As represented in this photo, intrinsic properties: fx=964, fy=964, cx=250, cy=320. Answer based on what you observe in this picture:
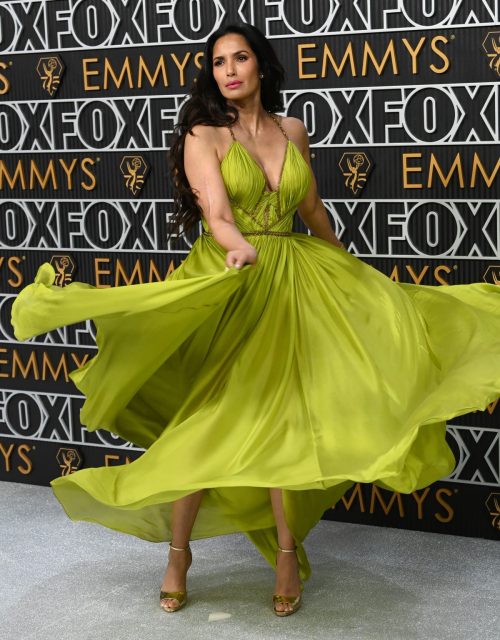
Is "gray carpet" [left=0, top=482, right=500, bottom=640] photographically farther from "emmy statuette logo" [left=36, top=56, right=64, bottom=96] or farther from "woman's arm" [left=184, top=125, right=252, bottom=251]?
"emmy statuette logo" [left=36, top=56, right=64, bottom=96]

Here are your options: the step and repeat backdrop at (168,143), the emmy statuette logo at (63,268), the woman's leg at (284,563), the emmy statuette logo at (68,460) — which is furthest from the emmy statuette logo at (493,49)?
the emmy statuette logo at (68,460)

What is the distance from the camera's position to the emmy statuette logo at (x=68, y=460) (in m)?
4.20

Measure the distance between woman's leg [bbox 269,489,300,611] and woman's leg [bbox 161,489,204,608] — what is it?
0.25 m

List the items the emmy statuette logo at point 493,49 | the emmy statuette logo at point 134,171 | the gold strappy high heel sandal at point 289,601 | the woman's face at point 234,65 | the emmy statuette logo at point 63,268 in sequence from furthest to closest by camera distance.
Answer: the emmy statuette logo at point 63,268
the emmy statuette logo at point 134,171
the emmy statuette logo at point 493,49
the gold strappy high heel sandal at point 289,601
the woman's face at point 234,65

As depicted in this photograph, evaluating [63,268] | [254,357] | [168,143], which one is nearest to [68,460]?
[63,268]

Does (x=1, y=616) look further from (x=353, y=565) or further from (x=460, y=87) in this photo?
(x=460, y=87)

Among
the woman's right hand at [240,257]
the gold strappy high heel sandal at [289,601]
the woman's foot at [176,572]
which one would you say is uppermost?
the woman's right hand at [240,257]

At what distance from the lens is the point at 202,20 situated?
145 inches

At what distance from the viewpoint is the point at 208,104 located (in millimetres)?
2943

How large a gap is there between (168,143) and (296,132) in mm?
876

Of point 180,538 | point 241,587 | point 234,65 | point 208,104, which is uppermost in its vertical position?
point 234,65

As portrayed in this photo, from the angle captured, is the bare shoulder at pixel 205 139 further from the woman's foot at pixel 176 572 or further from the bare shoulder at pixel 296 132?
the woman's foot at pixel 176 572

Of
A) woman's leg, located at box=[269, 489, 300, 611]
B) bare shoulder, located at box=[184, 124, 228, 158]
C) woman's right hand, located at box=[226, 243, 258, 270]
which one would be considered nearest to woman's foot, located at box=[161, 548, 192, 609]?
woman's leg, located at box=[269, 489, 300, 611]

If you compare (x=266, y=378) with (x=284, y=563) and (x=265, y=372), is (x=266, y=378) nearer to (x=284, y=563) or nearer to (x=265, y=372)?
(x=265, y=372)
